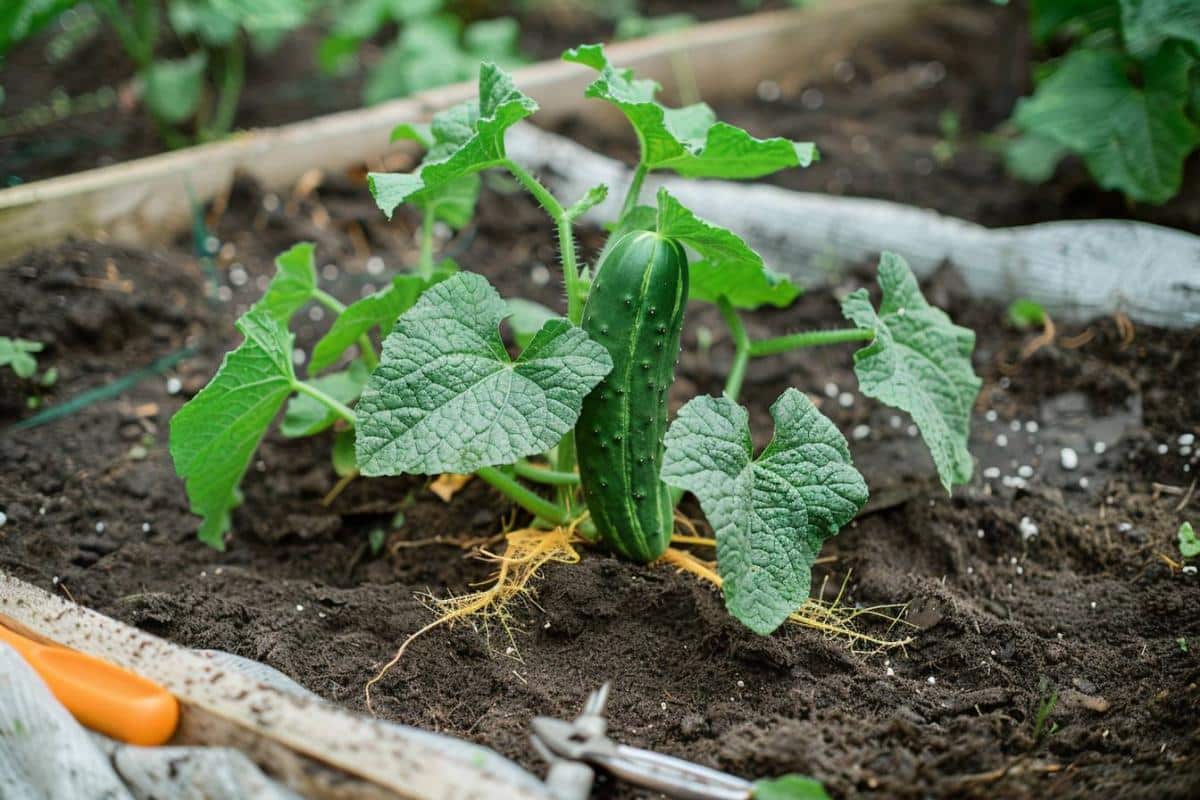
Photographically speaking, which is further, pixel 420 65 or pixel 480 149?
pixel 420 65

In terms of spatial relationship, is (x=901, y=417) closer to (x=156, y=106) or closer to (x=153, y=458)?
(x=153, y=458)

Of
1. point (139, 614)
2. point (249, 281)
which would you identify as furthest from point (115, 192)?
point (139, 614)

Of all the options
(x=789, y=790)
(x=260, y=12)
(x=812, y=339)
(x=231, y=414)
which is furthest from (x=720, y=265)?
(x=260, y=12)

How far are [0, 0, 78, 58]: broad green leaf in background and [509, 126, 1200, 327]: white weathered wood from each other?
1.62 metres

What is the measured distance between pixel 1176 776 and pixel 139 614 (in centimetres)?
207

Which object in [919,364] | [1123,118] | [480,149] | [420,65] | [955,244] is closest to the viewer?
[480,149]

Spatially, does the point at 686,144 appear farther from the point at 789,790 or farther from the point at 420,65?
the point at 420,65

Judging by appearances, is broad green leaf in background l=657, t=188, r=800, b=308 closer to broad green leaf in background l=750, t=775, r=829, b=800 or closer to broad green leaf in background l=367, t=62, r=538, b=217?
broad green leaf in background l=367, t=62, r=538, b=217

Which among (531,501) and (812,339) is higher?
(812,339)

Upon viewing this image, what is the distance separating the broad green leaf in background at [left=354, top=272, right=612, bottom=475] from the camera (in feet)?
6.57

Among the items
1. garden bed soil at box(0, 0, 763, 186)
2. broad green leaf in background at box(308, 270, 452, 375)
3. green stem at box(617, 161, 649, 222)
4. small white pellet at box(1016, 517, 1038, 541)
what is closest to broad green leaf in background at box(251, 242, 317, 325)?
broad green leaf in background at box(308, 270, 452, 375)

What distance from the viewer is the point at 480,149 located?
2139 mm

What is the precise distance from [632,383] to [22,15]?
2.67 m

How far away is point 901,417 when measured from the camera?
9.95ft
